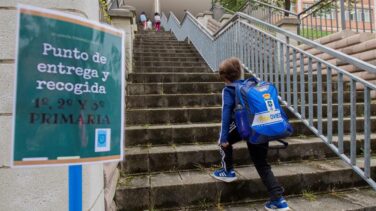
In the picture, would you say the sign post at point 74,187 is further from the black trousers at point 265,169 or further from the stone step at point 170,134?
the stone step at point 170,134

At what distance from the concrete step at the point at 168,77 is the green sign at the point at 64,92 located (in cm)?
348

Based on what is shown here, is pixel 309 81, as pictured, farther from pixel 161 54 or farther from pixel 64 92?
pixel 161 54

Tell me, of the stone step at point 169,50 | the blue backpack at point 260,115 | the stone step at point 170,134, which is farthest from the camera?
the stone step at point 169,50

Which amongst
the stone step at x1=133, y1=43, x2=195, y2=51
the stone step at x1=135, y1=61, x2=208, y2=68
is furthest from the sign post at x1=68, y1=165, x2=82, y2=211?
the stone step at x1=133, y1=43, x2=195, y2=51

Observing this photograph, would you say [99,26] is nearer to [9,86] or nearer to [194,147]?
[9,86]

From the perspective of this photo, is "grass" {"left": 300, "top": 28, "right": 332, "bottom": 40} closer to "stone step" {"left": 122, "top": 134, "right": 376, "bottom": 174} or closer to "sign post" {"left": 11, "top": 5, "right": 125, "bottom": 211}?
"stone step" {"left": 122, "top": 134, "right": 376, "bottom": 174}

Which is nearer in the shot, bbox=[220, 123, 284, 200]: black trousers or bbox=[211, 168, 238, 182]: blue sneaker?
bbox=[220, 123, 284, 200]: black trousers

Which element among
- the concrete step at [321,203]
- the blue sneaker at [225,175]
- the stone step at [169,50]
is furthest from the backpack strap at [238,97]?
the stone step at [169,50]

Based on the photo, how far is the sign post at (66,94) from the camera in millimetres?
1045

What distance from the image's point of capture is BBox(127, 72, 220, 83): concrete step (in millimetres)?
4734

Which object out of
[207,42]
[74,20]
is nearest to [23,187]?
[74,20]

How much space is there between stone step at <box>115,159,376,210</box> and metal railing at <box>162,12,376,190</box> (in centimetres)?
25

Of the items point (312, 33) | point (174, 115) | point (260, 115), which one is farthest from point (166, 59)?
point (260, 115)

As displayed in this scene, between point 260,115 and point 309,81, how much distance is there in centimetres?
133
